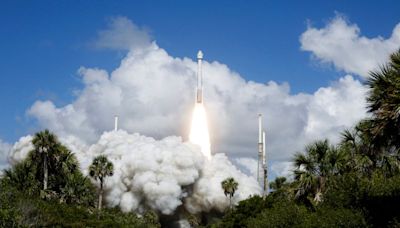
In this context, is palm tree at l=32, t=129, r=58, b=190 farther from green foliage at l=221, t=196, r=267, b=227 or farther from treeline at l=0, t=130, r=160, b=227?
green foliage at l=221, t=196, r=267, b=227

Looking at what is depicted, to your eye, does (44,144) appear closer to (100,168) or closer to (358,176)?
(100,168)

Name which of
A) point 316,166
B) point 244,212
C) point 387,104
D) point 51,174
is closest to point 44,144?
point 51,174

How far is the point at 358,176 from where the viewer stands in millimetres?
30438

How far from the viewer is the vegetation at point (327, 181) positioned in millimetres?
19609

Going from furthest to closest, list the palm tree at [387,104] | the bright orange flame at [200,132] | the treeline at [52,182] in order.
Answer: the bright orange flame at [200,132] → the treeline at [52,182] → the palm tree at [387,104]

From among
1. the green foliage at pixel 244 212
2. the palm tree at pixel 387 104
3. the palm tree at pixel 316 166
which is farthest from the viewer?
the green foliage at pixel 244 212

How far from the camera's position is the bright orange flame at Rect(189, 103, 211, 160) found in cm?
11500

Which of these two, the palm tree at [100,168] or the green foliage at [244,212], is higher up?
the palm tree at [100,168]

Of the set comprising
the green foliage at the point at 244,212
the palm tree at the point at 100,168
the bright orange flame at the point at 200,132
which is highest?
the bright orange flame at the point at 200,132

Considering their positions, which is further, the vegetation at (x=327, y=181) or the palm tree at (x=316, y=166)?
the palm tree at (x=316, y=166)

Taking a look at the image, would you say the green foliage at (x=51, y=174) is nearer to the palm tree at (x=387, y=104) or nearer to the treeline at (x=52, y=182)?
the treeline at (x=52, y=182)

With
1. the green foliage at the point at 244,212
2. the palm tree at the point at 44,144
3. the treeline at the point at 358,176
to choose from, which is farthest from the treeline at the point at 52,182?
the treeline at the point at 358,176

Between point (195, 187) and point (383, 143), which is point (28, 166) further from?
point (195, 187)

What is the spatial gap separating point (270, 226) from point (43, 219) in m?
21.3
